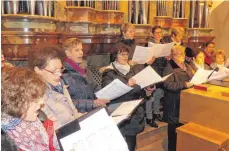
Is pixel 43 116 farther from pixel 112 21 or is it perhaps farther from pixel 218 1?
pixel 218 1

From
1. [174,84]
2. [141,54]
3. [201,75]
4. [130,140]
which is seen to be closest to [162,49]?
[141,54]

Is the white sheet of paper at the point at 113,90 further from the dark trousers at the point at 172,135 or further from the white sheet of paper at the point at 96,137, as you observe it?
the dark trousers at the point at 172,135

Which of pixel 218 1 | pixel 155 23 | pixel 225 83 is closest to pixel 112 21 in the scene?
pixel 155 23

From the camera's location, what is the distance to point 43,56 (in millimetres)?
1619

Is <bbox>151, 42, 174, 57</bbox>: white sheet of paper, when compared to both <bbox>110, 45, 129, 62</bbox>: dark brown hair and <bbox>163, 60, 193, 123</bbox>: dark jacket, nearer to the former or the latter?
<bbox>163, 60, 193, 123</bbox>: dark jacket

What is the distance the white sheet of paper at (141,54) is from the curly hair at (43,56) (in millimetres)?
1266

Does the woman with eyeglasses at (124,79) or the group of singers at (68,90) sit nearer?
the group of singers at (68,90)

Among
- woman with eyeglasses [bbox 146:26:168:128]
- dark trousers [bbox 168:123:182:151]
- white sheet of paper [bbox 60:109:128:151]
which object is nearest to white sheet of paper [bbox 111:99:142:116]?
white sheet of paper [bbox 60:109:128:151]

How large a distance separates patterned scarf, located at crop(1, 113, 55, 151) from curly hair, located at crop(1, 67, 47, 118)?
0.05 m

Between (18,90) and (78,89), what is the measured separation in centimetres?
92

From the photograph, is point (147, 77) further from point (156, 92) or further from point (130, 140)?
point (156, 92)

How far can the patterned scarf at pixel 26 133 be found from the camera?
3.70ft

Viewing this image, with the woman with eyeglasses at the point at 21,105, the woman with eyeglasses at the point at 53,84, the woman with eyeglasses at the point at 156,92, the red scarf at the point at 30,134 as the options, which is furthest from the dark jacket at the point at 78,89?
the woman with eyeglasses at the point at 156,92

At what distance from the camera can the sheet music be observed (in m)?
2.18
